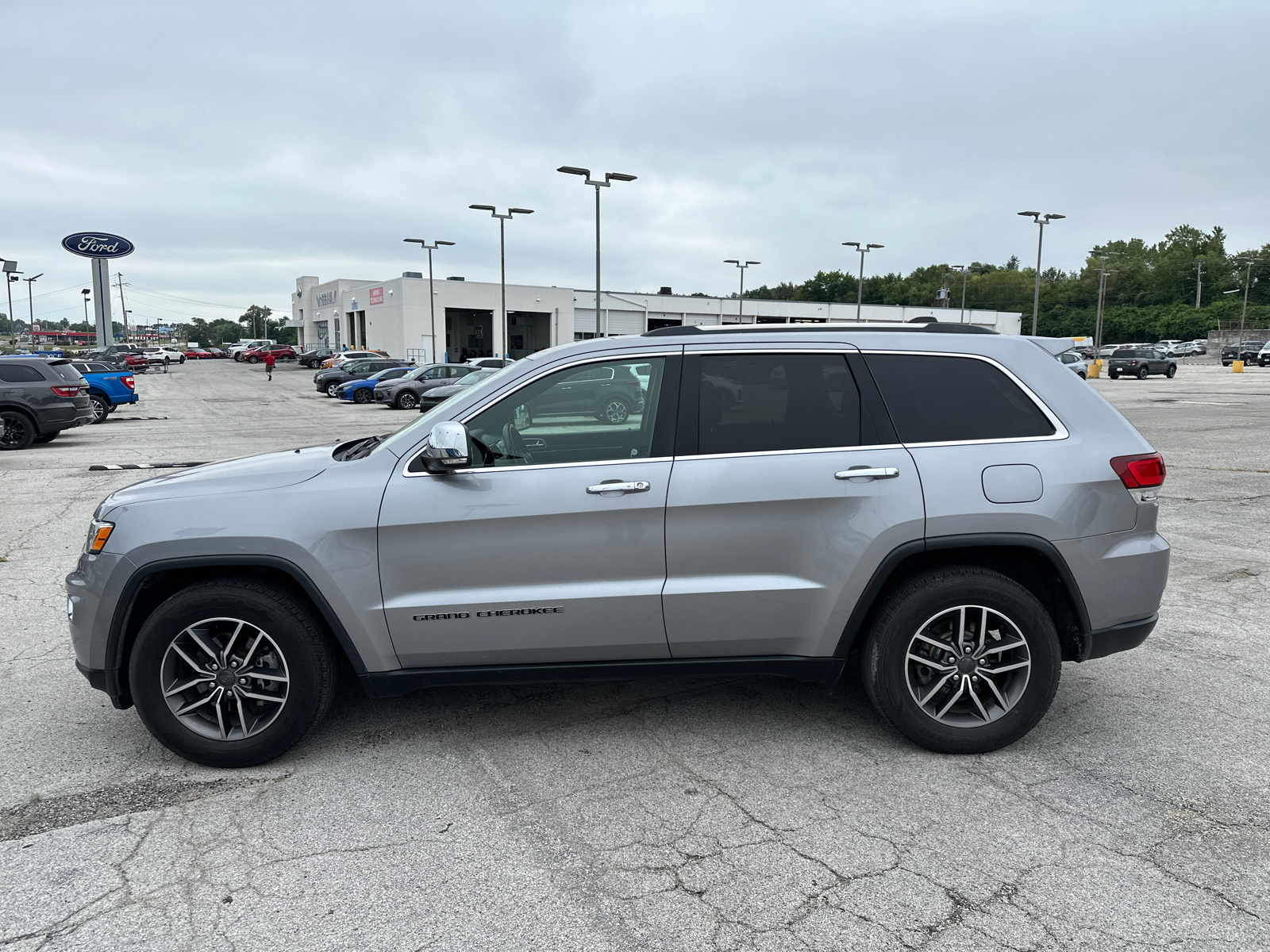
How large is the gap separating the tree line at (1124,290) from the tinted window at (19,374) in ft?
288

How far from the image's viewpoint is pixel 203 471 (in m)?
3.89

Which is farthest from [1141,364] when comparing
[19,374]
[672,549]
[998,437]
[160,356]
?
[160,356]

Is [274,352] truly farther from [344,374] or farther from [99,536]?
[99,536]

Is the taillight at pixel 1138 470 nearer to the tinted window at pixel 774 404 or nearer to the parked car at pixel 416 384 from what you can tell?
the tinted window at pixel 774 404

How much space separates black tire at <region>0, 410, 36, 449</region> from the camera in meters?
15.5

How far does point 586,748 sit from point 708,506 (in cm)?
120

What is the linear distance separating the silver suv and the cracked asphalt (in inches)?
13.4

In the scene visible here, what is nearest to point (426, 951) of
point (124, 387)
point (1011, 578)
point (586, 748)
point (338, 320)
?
point (586, 748)

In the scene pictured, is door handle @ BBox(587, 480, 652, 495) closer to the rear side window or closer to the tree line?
the rear side window

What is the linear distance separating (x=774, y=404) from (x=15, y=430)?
16795 mm

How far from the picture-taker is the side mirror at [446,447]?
11.0 feet

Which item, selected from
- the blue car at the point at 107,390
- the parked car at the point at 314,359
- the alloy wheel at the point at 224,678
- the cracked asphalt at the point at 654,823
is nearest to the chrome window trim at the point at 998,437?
the cracked asphalt at the point at 654,823

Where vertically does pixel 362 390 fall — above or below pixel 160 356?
below

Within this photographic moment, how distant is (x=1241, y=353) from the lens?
63469 mm
